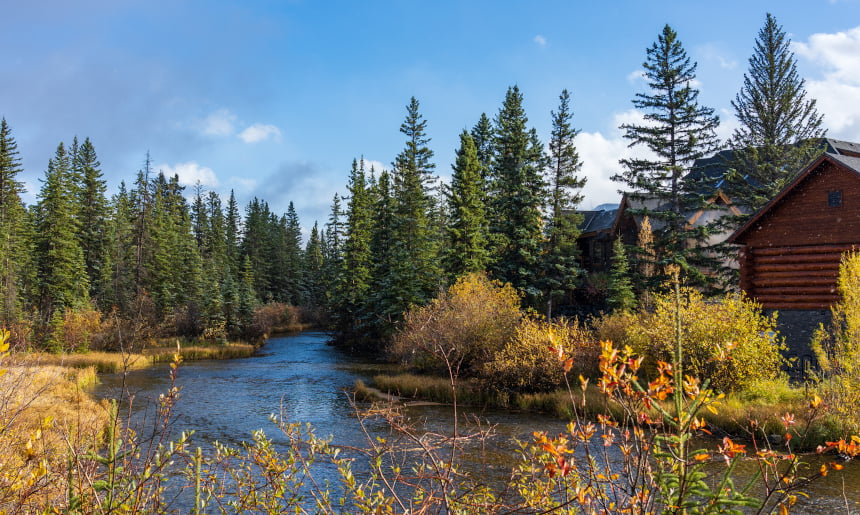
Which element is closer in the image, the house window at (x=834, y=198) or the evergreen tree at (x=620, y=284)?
the house window at (x=834, y=198)

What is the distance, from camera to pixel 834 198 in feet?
66.4

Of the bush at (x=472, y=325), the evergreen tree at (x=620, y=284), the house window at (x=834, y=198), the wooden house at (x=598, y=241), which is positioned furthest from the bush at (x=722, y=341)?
the wooden house at (x=598, y=241)

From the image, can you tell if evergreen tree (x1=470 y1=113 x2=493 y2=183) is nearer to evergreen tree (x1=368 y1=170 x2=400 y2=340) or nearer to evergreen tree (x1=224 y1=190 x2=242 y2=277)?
evergreen tree (x1=368 y1=170 x2=400 y2=340)

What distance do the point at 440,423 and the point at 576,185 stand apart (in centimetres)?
2760

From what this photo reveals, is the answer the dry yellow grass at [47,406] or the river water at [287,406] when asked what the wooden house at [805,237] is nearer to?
the river water at [287,406]

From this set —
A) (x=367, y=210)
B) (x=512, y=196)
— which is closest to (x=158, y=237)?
(x=367, y=210)

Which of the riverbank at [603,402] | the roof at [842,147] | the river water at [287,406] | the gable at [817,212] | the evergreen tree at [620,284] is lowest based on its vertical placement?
the river water at [287,406]

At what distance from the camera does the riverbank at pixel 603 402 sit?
1442cm

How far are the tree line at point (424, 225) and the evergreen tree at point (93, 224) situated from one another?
0.14m

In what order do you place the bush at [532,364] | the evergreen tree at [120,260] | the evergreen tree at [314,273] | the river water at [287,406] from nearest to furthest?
1. the river water at [287,406]
2. the bush at [532,364]
3. the evergreen tree at [120,260]
4. the evergreen tree at [314,273]

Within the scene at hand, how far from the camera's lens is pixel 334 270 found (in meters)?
63.4

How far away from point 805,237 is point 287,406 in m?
20.5

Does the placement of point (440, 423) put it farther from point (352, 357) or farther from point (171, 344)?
A: point (171, 344)

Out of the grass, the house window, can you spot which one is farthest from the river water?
the house window
